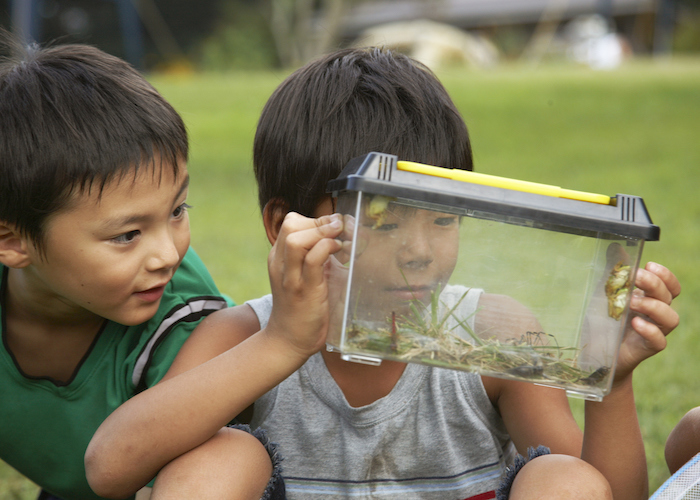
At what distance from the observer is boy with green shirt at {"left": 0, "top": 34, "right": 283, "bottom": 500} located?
1.47m

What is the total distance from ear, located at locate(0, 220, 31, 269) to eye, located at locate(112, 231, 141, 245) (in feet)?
0.73

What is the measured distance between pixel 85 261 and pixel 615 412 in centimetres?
113

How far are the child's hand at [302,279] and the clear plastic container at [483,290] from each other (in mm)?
38

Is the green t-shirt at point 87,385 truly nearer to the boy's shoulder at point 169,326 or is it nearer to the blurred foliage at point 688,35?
the boy's shoulder at point 169,326

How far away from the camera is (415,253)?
48.0 inches

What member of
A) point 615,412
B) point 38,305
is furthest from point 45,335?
point 615,412

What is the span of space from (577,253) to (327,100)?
660 millimetres

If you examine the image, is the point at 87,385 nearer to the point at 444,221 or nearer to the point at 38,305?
the point at 38,305

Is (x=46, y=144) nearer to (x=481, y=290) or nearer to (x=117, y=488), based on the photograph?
(x=117, y=488)

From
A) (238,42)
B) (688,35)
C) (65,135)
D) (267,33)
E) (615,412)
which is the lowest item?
(238,42)

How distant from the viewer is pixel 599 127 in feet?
31.1

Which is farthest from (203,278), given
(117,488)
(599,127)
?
(599,127)

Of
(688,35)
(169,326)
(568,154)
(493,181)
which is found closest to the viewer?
(493,181)

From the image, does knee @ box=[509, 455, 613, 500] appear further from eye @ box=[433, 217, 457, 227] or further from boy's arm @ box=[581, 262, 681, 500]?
eye @ box=[433, 217, 457, 227]
